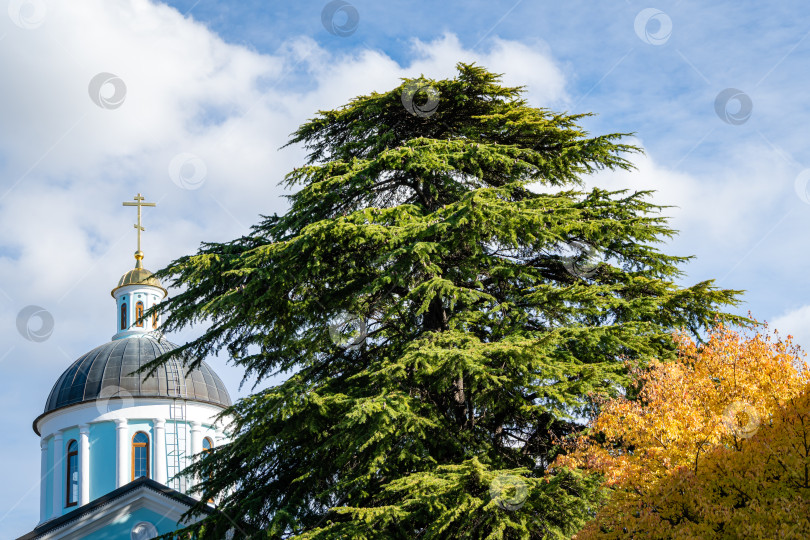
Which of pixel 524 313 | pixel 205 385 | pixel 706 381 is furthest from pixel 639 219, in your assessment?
pixel 205 385

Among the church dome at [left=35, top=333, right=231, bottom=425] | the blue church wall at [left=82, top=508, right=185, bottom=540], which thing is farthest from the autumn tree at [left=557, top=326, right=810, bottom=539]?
the church dome at [left=35, top=333, right=231, bottom=425]

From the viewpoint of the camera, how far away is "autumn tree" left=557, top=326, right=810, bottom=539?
30.5ft

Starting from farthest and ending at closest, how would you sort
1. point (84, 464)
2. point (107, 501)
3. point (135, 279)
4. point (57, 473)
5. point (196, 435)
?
point (135, 279) → point (196, 435) → point (57, 473) → point (84, 464) → point (107, 501)

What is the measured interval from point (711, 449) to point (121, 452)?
2453cm

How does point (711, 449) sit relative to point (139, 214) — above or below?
below

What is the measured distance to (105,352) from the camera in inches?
1252

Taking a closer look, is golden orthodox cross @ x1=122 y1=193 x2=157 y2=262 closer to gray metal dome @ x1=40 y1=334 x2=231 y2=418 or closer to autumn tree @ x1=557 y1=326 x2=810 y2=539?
gray metal dome @ x1=40 y1=334 x2=231 y2=418

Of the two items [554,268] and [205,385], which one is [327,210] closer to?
[554,268]

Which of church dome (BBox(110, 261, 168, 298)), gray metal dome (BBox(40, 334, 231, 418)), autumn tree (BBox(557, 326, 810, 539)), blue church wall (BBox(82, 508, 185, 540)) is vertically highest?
church dome (BBox(110, 261, 168, 298))

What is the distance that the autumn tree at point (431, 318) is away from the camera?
12000 millimetres

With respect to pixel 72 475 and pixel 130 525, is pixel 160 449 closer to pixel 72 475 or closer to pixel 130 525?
pixel 72 475

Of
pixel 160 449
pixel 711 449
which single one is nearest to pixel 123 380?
pixel 160 449

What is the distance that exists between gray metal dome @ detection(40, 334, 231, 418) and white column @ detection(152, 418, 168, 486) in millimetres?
1072

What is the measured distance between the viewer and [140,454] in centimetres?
3036
